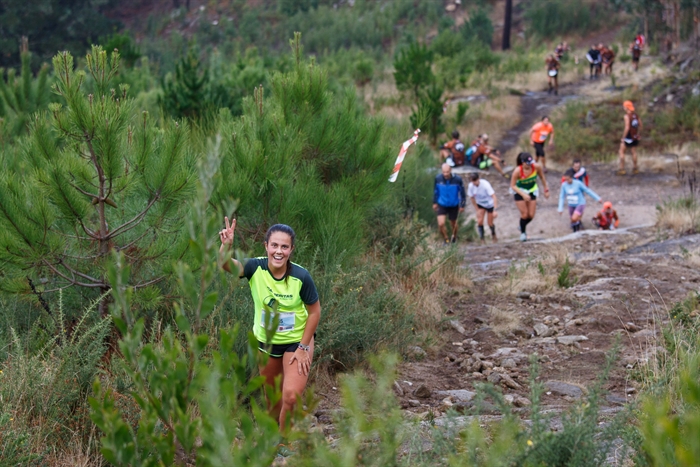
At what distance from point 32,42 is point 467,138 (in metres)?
23.3

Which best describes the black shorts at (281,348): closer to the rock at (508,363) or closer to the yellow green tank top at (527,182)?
the rock at (508,363)

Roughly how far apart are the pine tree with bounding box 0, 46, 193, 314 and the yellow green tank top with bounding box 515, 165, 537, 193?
23.7 ft

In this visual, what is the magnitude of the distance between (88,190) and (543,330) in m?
4.17

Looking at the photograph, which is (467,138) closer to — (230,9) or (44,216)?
(44,216)

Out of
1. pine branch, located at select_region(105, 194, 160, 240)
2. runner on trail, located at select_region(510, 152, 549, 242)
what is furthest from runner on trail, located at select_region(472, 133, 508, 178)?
pine branch, located at select_region(105, 194, 160, 240)

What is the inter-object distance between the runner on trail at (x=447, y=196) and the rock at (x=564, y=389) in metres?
5.81

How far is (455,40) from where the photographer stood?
32.8 metres

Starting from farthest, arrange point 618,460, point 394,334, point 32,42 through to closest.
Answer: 1. point 32,42
2. point 394,334
3. point 618,460

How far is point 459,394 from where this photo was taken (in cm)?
546

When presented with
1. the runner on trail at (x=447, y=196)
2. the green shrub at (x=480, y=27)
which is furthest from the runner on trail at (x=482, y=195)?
the green shrub at (x=480, y=27)

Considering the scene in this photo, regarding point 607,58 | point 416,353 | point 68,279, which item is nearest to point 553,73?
point 607,58

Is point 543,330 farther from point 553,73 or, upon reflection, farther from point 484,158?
point 553,73

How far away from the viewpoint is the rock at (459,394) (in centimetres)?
531

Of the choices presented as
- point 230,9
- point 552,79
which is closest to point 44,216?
point 552,79
